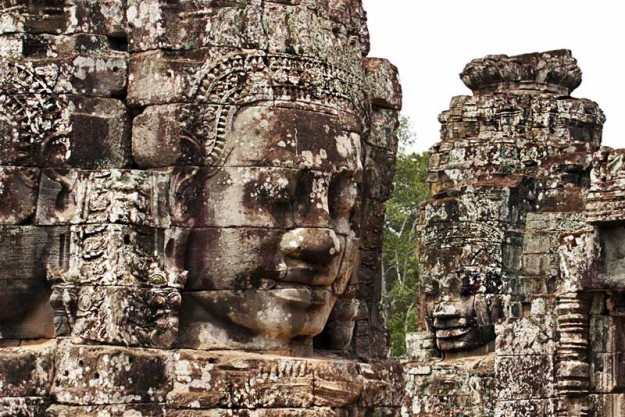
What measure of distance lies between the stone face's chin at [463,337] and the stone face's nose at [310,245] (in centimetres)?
1369

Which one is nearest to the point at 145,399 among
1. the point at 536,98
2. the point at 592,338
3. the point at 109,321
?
the point at 109,321

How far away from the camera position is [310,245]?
18109 millimetres

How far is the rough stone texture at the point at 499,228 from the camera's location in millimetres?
27328

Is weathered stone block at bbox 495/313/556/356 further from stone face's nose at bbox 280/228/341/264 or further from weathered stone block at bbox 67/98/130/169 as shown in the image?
weathered stone block at bbox 67/98/130/169

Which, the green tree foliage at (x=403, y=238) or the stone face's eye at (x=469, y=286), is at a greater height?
the green tree foliage at (x=403, y=238)

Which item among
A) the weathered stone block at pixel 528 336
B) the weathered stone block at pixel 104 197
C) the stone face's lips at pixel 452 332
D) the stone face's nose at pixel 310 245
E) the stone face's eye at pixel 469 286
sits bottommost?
the weathered stone block at pixel 528 336

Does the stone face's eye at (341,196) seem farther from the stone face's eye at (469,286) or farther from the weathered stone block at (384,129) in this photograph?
the stone face's eye at (469,286)

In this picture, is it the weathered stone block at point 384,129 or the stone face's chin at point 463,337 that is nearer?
the weathered stone block at point 384,129

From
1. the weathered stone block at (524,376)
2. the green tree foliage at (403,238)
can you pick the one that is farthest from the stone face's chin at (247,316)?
the green tree foliage at (403,238)

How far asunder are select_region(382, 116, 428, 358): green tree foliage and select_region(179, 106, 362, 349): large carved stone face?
36.3m

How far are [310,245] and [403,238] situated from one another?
1563 inches

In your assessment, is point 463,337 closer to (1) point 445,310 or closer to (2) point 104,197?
(1) point 445,310

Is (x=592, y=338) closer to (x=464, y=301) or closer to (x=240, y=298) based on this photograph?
(x=240, y=298)

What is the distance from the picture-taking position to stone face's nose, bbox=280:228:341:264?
1811 cm
